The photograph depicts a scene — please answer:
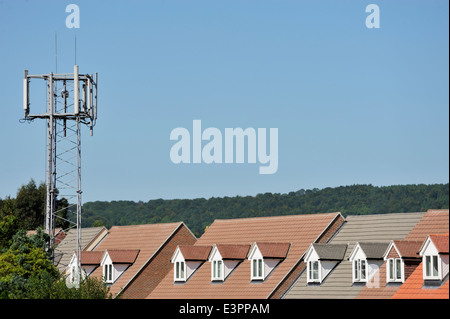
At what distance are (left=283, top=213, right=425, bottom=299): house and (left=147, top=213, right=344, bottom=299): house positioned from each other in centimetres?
105

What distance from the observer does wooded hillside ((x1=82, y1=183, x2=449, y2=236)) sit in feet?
224

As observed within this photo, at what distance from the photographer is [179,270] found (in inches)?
2376

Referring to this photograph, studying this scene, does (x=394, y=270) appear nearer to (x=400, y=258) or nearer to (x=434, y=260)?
(x=400, y=258)

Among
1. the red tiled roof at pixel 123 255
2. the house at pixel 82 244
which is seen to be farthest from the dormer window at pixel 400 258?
the house at pixel 82 244

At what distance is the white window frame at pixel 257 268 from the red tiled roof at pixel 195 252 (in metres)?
5.38

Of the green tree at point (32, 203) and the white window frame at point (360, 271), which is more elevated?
the green tree at point (32, 203)

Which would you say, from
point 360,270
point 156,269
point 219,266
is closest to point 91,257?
point 156,269

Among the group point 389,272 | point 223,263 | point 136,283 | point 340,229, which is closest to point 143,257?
point 136,283

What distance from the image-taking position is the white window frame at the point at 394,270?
47156 mm

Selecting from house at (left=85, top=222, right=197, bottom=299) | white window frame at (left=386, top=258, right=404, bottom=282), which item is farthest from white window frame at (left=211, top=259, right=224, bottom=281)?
white window frame at (left=386, top=258, right=404, bottom=282)

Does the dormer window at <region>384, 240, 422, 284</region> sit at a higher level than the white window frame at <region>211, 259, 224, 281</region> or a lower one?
higher

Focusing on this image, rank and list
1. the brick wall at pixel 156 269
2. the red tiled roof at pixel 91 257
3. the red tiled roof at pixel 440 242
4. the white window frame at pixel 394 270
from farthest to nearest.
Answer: the red tiled roof at pixel 91 257 < the brick wall at pixel 156 269 < the white window frame at pixel 394 270 < the red tiled roof at pixel 440 242

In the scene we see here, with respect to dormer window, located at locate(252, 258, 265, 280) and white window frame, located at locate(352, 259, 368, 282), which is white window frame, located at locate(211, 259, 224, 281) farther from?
white window frame, located at locate(352, 259, 368, 282)

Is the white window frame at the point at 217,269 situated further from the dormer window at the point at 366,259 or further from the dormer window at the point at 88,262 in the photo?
the dormer window at the point at 88,262
